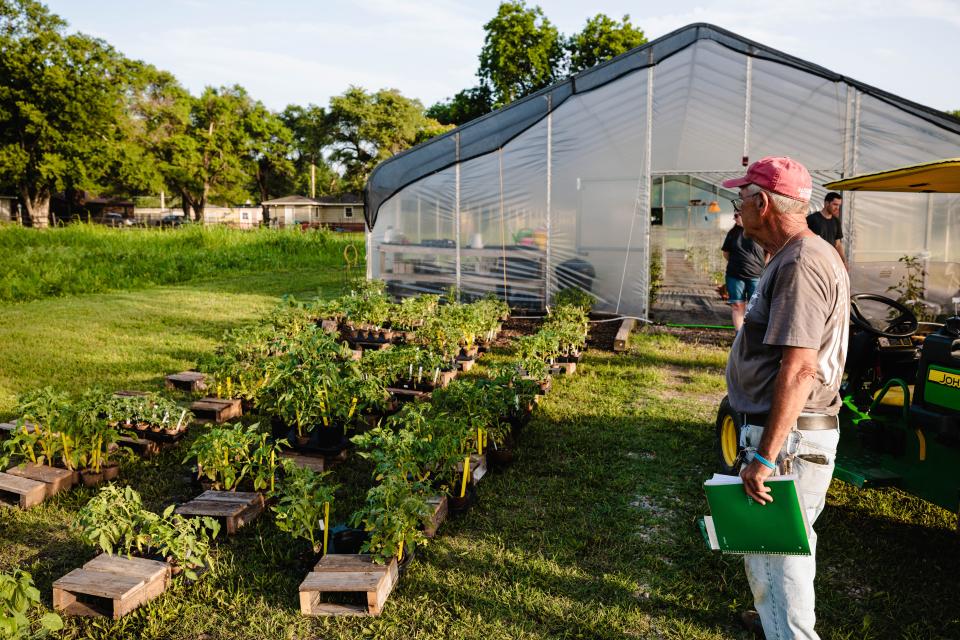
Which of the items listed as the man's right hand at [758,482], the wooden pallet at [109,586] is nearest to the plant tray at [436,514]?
the wooden pallet at [109,586]

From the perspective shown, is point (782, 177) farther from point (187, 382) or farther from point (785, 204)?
point (187, 382)

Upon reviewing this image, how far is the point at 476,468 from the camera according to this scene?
426 cm

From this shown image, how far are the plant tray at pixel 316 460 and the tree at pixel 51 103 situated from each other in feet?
124

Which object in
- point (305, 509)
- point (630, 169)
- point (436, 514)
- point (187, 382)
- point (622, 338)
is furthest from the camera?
point (630, 169)

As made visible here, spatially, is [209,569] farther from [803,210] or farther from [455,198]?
[455,198]

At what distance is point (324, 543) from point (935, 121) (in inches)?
356

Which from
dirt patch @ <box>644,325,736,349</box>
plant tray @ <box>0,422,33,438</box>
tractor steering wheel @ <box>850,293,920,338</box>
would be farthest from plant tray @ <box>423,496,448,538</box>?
dirt patch @ <box>644,325,736,349</box>

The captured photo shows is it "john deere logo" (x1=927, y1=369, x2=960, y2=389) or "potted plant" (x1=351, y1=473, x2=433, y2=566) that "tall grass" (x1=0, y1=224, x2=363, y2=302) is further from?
"john deere logo" (x1=927, y1=369, x2=960, y2=389)

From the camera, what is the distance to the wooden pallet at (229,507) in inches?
144

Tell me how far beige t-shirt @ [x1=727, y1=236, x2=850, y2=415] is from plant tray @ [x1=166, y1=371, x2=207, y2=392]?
17.9 feet

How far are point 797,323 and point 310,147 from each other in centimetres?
5845

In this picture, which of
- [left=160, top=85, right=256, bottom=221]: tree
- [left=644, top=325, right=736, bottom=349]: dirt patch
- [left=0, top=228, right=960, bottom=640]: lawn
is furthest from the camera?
[left=160, top=85, right=256, bottom=221]: tree

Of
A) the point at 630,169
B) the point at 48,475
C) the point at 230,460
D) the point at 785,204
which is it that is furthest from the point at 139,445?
the point at 630,169

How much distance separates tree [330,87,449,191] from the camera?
5078cm
